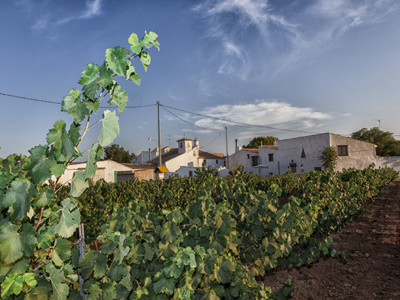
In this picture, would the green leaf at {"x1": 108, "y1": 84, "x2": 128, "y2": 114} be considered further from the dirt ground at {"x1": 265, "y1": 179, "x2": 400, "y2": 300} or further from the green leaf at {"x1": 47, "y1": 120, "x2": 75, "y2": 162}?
the dirt ground at {"x1": 265, "y1": 179, "x2": 400, "y2": 300}

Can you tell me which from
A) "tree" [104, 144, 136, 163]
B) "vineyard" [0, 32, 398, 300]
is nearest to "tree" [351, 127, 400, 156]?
"tree" [104, 144, 136, 163]

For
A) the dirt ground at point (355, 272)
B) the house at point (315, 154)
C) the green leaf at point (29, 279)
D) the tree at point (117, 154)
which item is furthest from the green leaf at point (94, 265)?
the tree at point (117, 154)


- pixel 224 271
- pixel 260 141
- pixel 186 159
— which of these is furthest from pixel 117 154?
pixel 224 271

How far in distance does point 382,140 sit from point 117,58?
54.2m

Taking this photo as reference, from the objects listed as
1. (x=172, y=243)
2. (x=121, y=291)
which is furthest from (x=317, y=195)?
(x=121, y=291)

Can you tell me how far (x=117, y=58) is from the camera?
5.54ft

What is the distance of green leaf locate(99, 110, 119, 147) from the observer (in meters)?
1.60

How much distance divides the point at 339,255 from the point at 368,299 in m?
1.62

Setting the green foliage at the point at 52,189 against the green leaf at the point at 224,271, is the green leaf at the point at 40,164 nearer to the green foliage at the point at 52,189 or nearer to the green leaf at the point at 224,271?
the green foliage at the point at 52,189

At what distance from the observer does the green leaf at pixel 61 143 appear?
1.56 meters

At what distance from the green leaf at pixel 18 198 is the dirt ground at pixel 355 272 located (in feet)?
14.0

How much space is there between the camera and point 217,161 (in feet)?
166

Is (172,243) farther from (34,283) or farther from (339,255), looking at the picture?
(339,255)

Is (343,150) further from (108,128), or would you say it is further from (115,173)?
(108,128)
